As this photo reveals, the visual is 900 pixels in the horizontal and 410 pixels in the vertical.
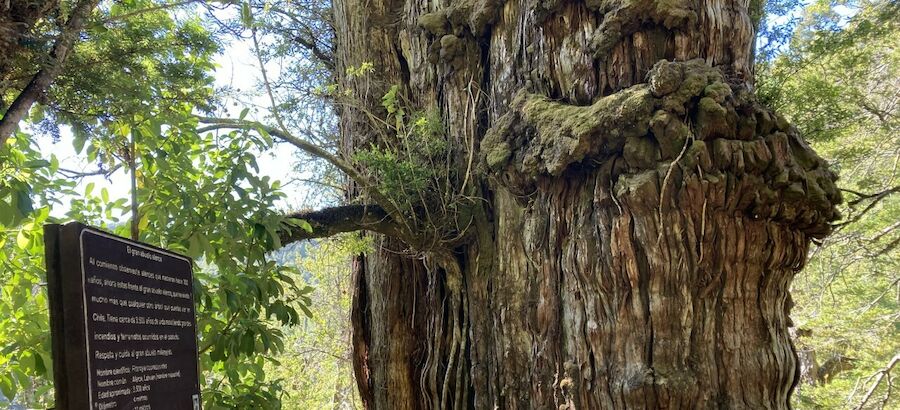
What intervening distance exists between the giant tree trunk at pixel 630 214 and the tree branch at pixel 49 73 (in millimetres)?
2346

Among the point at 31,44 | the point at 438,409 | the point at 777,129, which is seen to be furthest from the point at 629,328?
the point at 31,44

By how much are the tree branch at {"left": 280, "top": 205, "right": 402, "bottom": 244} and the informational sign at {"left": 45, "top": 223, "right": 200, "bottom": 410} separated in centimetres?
254

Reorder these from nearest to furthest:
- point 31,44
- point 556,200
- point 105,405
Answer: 1. point 105,405
2. point 31,44
3. point 556,200

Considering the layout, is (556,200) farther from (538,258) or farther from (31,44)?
(31,44)

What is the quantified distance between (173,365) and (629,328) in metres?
2.33

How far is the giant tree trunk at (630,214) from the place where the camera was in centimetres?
344

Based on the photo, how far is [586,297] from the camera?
146 inches

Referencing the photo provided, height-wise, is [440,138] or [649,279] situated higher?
[440,138]

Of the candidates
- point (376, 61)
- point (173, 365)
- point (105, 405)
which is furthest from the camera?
point (376, 61)

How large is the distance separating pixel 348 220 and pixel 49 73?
2.50 m

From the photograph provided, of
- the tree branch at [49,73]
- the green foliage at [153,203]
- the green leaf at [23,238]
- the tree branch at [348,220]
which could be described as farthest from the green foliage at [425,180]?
the green leaf at [23,238]

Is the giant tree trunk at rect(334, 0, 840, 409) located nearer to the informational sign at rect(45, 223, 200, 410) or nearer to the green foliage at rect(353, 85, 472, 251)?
the green foliage at rect(353, 85, 472, 251)

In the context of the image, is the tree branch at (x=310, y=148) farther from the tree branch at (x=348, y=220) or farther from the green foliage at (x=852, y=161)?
the green foliage at (x=852, y=161)

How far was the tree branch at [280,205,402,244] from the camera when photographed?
4.93 m
